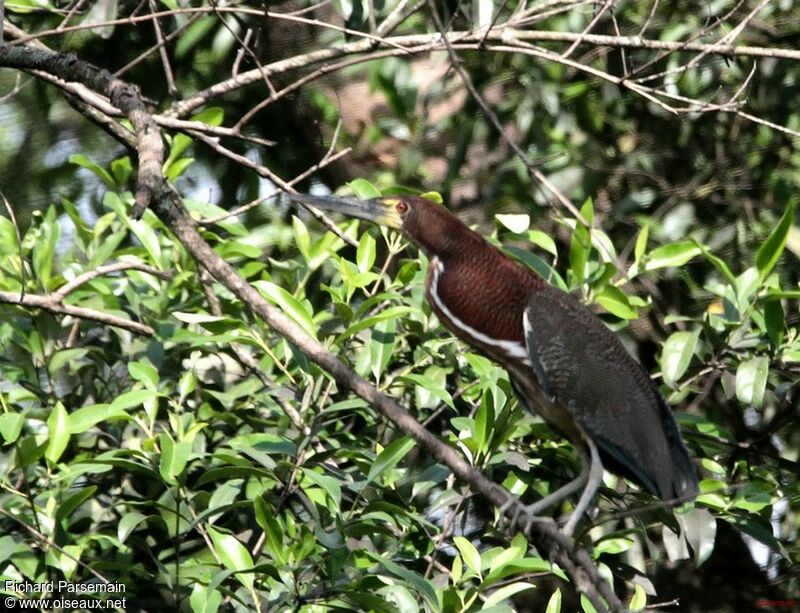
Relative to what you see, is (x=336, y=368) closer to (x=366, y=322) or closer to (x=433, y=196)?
(x=366, y=322)

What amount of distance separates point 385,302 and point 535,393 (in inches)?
19.2

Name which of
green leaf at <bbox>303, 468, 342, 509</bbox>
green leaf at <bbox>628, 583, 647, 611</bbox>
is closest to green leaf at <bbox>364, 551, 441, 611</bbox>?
green leaf at <bbox>303, 468, 342, 509</bbox>

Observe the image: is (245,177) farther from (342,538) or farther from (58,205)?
(342,538)

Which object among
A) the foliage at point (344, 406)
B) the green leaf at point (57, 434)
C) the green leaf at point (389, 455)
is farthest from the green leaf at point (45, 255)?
the green leaf at point (389, 455)

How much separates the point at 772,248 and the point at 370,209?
1.10m

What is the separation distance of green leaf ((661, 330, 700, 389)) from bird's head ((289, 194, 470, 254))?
65 centimetres

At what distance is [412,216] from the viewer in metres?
3.36

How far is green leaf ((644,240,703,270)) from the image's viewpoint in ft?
11.3

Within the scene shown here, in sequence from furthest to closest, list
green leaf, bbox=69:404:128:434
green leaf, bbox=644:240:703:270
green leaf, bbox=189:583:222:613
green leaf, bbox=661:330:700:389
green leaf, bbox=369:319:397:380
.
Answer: green leaf, bbox=644:240:703:270, green leaf, bbox=661:330:700:389, green leaf, bbox=369:319:397:380, green leaf, bbox=69:404:128:434, green leaf, bbox=189:583:222:613

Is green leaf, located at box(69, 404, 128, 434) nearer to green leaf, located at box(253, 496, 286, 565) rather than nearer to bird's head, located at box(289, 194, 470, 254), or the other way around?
green leaf, located at box(253, 496, 286, 565)

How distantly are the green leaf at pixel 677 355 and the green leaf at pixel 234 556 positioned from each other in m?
1.24

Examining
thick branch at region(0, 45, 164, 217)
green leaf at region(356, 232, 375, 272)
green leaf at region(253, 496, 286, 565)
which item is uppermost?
thick branch at region(0, 45, 164, 217)

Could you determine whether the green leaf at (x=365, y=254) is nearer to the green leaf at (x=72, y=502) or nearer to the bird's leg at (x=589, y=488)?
the bird's leg at (x=589, y=488)

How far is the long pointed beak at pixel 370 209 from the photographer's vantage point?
3340mm
